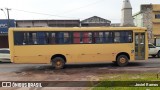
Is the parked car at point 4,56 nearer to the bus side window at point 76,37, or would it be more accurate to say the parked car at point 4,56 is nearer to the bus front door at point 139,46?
the bus side window at point 76,37

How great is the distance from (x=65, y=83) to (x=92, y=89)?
2.86m

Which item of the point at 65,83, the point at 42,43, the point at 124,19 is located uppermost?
the point at 124,19

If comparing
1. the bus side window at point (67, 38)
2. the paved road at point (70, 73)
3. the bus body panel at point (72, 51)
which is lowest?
the paved road at point (70, 73)

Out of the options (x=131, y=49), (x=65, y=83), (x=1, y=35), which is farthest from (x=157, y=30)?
(x=65, y=83)

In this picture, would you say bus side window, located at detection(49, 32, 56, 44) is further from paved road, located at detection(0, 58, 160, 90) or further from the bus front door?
the bus front door

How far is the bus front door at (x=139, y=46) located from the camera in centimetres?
2127

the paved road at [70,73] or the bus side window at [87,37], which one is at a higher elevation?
the bus side window at [87,37]

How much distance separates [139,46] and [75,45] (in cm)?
458

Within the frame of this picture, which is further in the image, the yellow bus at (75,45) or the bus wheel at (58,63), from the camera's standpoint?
the bus wheel at (58,63)

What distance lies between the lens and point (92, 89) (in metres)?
11.6

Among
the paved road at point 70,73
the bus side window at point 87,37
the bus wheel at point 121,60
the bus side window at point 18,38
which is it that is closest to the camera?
the paved road at point 70,73

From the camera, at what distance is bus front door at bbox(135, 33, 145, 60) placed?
69.8ft

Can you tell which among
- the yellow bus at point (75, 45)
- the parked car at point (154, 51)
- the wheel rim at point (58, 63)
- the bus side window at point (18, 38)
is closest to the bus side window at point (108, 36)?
the yellow bus at point (75, 45)

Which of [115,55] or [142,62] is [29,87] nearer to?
[115,55]
